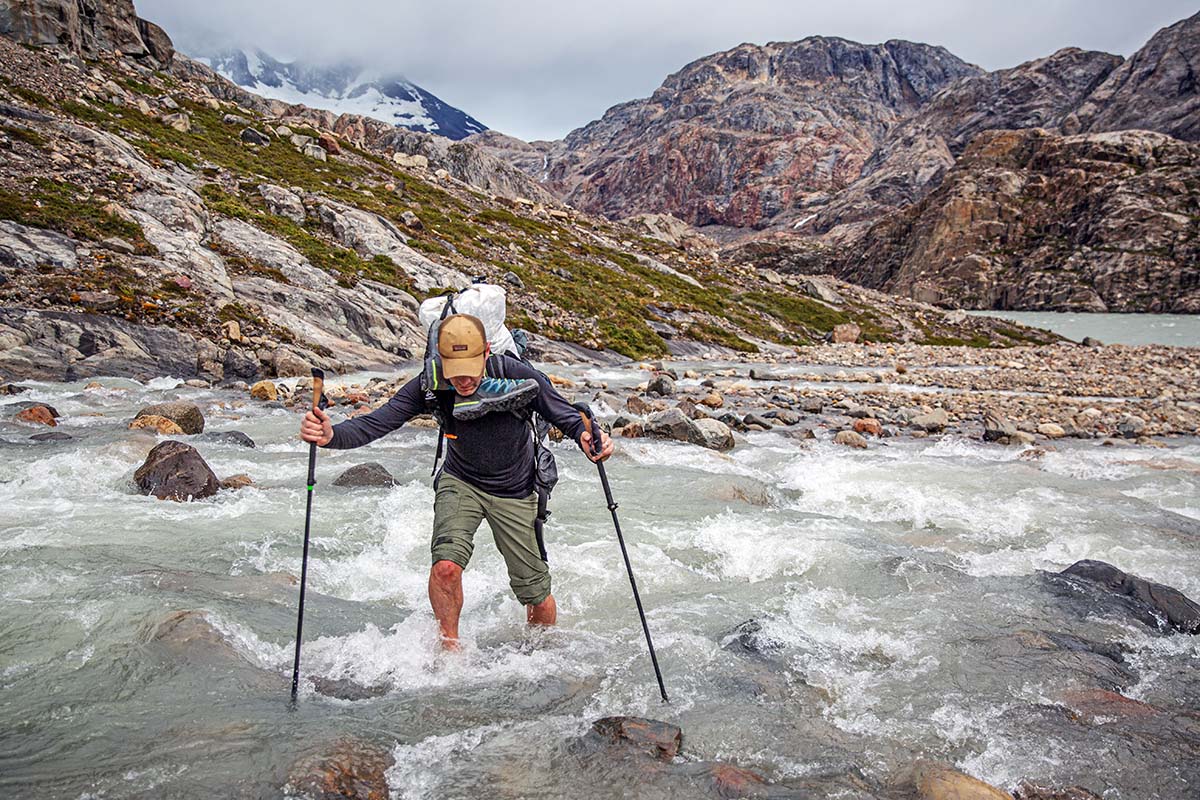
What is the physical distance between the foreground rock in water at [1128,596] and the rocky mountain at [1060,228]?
128144mm

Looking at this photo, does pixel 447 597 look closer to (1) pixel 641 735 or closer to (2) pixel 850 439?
(1) pixel 641 735

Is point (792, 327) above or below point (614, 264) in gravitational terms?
below

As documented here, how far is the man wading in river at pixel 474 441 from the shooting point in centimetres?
529

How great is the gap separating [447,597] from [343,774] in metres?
1.78

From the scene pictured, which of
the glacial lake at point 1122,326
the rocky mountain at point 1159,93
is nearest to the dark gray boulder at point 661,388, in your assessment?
the glacial lake at point 1122,326

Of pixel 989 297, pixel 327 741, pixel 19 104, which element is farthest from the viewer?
pixel 989 297

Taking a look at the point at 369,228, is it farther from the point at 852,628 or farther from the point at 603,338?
the point at 852,628

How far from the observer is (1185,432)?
17.9 m

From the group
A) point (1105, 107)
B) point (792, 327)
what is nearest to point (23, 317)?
point (792, 327)

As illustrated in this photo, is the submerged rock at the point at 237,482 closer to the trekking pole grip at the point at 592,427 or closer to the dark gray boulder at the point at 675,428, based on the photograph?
the trekking pole grip at the point at 592,427

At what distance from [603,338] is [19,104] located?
105ft

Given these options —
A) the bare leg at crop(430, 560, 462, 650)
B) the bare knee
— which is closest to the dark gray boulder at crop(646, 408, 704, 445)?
the bare leg at crop(430, 560, 462, 650)

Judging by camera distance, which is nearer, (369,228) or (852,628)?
(852,628)

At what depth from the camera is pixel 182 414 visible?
1388cm
